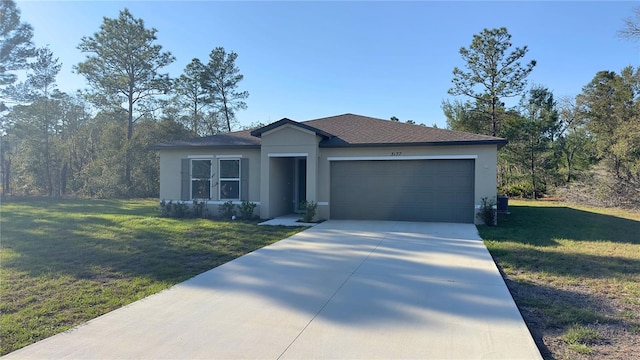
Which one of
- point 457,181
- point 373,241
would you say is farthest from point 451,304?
point 457,181

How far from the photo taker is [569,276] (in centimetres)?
613

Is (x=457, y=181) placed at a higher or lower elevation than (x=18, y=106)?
lower

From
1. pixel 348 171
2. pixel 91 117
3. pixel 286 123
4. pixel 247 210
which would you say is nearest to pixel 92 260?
pixel 247 210

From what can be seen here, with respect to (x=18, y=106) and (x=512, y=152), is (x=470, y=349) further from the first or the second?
(x=18, y=106)

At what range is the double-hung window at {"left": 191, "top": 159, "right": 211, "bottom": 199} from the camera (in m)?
13.8

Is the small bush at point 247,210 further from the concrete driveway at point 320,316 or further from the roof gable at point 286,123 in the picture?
the concrete driveway at point 320,316

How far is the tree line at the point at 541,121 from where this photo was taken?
2094 centimetres

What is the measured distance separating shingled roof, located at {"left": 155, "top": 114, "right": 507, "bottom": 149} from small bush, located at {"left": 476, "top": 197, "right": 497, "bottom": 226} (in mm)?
1771

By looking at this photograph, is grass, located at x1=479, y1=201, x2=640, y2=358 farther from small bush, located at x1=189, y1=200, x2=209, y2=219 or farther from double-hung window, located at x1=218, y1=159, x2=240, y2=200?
small bush, located at x1=189, y1=200, x2=209, y2=219

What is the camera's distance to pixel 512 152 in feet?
86.2

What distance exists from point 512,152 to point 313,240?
22186 mm

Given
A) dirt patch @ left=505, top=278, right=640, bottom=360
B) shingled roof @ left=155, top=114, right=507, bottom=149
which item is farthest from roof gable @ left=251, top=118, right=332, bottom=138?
dirt patch @ left=505, top=278, right=640, bottom=360

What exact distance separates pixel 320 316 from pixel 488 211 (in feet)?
29.8

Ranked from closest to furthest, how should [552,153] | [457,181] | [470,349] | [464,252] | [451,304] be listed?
[470,349] → [451,304] → [464,252] → [457,181] → [552,153]
